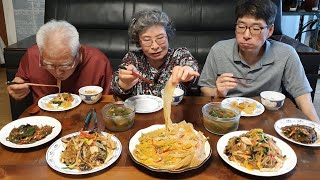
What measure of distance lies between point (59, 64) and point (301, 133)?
1295mm

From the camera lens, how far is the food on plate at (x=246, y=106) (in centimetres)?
153

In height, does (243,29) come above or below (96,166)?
above

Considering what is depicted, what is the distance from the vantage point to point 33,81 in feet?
6.73

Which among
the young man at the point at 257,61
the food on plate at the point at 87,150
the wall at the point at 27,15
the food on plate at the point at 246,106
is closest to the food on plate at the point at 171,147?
the food on plate at the point at 87,150

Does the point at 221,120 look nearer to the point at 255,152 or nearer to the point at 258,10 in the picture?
the point at 255,152

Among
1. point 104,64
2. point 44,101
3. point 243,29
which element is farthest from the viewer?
point 104,64

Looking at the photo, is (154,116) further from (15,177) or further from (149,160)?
(15,177)

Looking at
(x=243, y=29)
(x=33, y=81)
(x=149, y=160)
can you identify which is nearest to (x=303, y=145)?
(x=149, y=160)

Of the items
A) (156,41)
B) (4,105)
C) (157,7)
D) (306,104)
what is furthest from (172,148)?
(4,105)

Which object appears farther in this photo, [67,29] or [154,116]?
[67,29]

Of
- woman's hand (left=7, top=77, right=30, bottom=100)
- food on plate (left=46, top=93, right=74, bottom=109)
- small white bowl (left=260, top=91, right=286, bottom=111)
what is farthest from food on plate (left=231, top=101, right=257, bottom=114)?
woman's hand (left=7, top=77, right=30, bottom=100)

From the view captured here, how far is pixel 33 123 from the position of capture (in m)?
1.43

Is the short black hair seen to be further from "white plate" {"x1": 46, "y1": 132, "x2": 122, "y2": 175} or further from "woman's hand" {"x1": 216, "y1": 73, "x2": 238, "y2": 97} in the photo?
"white plate" {"x1": 46, "y1": 132, "x2": 122, "y2": 175}

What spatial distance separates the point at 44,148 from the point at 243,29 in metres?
1.28
